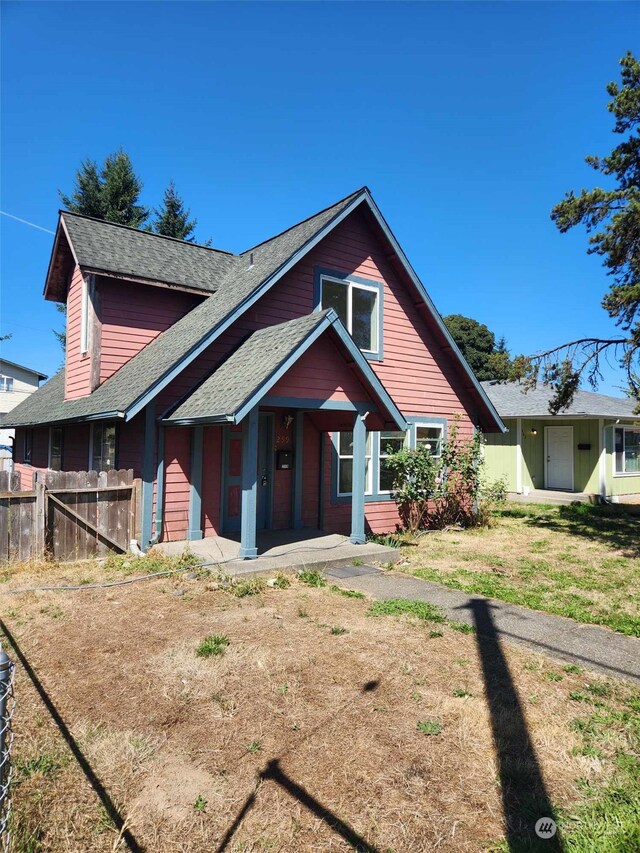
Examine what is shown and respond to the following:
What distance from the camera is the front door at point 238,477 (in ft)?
34.4

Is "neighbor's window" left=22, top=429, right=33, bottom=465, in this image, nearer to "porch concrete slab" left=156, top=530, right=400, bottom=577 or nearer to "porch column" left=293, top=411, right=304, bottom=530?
"porch concrete slab" left=156, top=530, right=400, bottom=577

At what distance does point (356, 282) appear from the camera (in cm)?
1243

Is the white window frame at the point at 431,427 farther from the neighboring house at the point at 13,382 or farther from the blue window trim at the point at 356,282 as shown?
the neighboring house at the point at 13,382

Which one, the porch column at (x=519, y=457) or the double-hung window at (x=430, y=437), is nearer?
the double-hung window at (x=430, y=437)

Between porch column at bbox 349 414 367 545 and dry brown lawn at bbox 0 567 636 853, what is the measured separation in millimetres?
3877

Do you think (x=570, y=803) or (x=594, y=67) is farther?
(x=594, y=67)

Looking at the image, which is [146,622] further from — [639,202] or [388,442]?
[639,202]

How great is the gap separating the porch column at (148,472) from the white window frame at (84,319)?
11.9ft

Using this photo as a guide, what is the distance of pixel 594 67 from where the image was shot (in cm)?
1230

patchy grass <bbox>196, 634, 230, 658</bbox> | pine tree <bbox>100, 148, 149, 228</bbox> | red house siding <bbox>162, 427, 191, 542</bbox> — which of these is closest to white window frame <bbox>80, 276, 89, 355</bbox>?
red house siding <bbox>162, 427, 191, 542</bbox>

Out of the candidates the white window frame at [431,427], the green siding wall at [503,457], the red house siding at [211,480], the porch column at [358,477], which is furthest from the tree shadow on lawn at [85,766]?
the green siding wall at [503,457]

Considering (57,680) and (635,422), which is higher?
(635,422)

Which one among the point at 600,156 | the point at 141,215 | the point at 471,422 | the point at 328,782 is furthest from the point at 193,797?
the point at 141,215

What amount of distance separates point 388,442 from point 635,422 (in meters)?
13.0
